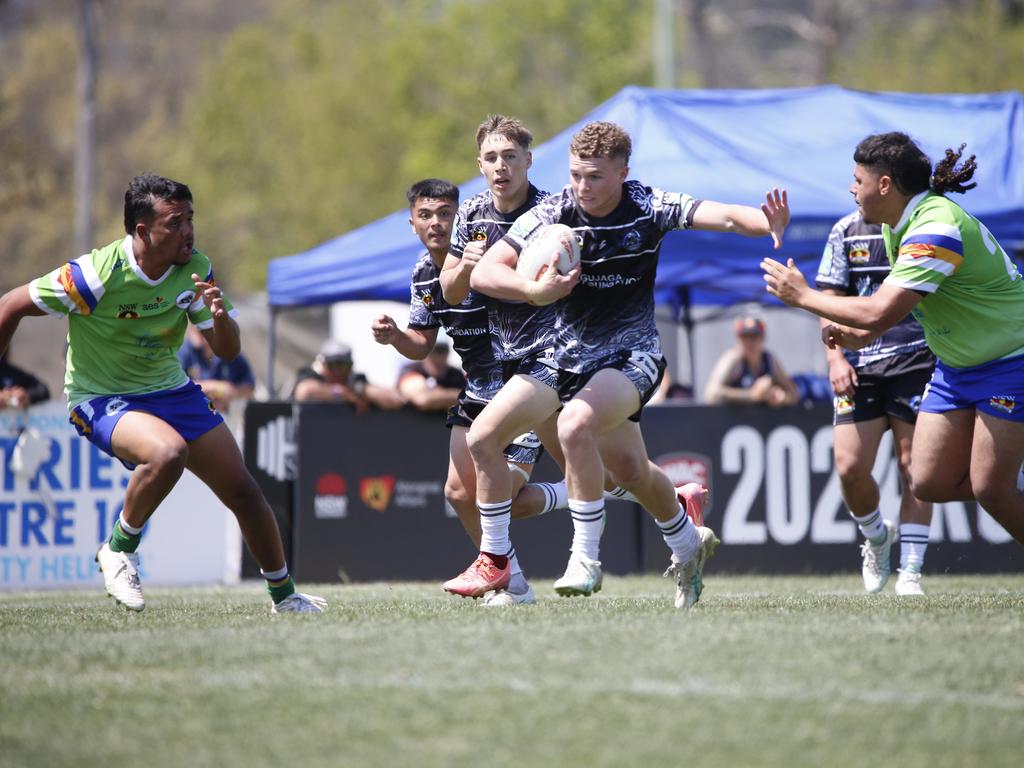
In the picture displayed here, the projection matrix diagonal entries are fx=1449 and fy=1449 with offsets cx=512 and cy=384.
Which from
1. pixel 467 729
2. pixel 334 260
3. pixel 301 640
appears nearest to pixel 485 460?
pixel 301 640

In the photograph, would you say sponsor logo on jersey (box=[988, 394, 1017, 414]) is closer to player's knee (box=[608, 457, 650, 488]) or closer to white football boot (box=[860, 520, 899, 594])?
player's knee (box=[608, 457, 650, 488])

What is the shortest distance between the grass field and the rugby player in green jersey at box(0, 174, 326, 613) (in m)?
0.71

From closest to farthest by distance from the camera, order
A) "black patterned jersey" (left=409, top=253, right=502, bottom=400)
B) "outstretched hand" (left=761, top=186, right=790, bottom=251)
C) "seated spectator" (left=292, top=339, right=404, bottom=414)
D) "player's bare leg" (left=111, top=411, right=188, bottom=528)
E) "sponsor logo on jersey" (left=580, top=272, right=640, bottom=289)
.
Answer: "outstretched hand" (left=761, top=186, right=790, bottom=251)
"sponsor logo on jersey" (left=580, top=272, right=640, bottom=289)
"player's bare leg" (left=111, top=411, right=188, bottom=528)
"black patterned jersey" (left=409, top=253, right=502, bottom=400)
"seated spectator" (left=292, top=339, right=404, bottom=414)

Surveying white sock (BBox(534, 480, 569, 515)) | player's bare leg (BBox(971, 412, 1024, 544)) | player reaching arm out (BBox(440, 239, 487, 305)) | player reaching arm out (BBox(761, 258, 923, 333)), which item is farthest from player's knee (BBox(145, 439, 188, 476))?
player's bare leg (BBox(971, 412, 1024, 544))

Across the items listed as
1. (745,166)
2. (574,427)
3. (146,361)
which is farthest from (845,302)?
(745,166)

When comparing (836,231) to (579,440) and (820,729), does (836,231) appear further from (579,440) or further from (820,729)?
(820,729)

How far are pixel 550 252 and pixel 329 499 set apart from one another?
5655mm

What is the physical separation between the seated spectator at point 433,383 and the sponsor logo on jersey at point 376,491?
65 centimetres

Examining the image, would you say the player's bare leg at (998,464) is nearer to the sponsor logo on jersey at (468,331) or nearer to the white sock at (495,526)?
the white sock at (495,526)

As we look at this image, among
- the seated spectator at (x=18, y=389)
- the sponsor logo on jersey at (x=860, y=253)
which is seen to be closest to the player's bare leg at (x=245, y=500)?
the sponsor logo on jersey at (x=860, y=253)

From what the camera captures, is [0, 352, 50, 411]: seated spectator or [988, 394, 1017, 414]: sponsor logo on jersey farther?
[0, 352, 50, 411]: seated spectator

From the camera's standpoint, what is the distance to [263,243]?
3488 cm

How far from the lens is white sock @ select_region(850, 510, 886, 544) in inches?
338

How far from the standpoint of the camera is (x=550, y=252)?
6.25 m
